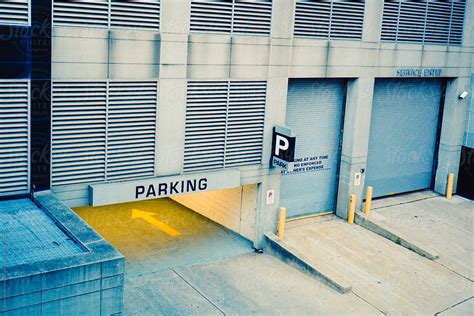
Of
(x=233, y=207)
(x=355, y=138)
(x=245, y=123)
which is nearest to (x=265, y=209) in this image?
(x=233, y=207)

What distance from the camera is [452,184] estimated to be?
22.3m

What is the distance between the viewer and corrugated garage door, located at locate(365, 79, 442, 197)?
20.5 metres

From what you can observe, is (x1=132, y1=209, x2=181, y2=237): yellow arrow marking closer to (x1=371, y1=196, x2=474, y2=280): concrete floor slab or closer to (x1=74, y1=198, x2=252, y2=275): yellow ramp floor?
(x1=74, y1=198, x2=252, y2=275): yellow ramp floor

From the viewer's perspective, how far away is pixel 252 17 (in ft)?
50.7

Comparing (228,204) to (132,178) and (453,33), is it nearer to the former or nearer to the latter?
(132,178)

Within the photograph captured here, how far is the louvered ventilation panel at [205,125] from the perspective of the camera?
15.0 metres

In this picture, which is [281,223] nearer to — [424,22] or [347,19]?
[347,19]

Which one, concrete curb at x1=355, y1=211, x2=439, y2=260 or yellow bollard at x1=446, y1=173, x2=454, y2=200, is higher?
yellow bollard at x1=446, y1=173, x2=454, y2=200

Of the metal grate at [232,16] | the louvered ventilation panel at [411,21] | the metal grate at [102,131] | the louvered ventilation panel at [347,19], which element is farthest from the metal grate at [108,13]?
the louvered ventilation panel at [411,21]

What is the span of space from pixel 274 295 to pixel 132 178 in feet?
14.6

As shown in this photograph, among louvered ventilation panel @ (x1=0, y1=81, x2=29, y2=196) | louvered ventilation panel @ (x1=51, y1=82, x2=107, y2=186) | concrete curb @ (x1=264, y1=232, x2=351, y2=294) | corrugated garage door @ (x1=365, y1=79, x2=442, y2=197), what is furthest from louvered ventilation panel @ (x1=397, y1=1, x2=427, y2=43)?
louvered ventilation panel @ (x1=0, y1=81, x2=29, y2=196)

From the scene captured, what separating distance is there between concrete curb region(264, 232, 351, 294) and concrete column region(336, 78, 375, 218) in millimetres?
3604

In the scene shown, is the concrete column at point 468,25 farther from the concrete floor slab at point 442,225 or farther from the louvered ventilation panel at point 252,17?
the louvered ventilation panel at point 252,17

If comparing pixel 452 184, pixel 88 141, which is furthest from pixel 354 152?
pixel 88 141
